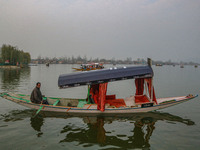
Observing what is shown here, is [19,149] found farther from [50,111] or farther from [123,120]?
[123,120]

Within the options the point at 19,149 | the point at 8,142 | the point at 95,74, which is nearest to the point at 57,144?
the point at 19,149

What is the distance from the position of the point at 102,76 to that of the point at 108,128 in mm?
3699

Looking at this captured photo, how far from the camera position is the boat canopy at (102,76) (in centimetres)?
1163

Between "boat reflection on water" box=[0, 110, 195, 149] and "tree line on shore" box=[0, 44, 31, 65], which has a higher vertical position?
"tree line on shore" box=[0, 44, 31, 65]

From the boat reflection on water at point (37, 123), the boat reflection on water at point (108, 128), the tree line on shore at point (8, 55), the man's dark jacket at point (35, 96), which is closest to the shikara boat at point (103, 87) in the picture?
the man's dark jacket at point (35, 96)

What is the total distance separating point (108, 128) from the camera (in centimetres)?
1030

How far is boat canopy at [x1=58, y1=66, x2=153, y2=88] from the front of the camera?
11633mm

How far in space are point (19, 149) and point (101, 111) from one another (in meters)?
5.76

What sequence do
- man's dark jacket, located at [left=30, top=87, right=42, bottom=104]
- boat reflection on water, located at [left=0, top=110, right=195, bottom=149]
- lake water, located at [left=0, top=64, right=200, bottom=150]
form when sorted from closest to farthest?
lake water, located at [left=0, top=64, right=200, bottom=150]
boat reflection on water, located at [left=0, top=110, right=195, bottom=149]
man's dark jacket, located at [left=30, top=87, right=42, bottom=104]

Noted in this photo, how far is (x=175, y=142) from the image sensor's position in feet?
28.7

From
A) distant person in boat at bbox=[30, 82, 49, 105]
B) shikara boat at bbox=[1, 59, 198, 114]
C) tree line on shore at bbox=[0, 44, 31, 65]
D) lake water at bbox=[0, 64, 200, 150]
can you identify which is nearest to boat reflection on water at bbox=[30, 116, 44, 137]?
lake water at bbox=[0, 64, 200, 150]

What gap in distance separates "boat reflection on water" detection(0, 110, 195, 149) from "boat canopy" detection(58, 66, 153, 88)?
2.71 meters

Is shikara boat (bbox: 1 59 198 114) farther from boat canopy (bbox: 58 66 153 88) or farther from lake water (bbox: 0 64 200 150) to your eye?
lake water (bbox: 0 64 200 150)

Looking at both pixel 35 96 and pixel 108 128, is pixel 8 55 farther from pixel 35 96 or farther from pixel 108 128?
pixel 108 128
